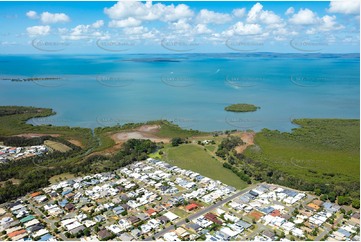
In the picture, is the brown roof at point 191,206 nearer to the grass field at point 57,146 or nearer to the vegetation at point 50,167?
the vegetation at point 50,167

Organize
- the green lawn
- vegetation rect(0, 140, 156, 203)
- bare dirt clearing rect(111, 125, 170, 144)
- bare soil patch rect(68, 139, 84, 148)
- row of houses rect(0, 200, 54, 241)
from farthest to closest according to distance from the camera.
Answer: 1. bare dirt clearing rect(111, 125, 170, 144)
2. bare soil patch rect(68, 139, 84, 148)
3. the green lawn
4. vegetation rect(0, 140, 156, 203)
5. row of houses rect(0, 200, 54, 241)

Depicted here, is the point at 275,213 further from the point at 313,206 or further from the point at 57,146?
the point at 57,146

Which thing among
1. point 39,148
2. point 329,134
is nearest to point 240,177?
point 329,134

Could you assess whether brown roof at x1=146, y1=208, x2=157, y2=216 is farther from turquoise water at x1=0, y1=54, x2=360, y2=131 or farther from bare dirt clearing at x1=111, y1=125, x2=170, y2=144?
turquoise water at x1=0, y1=54, x2=360, y2=131

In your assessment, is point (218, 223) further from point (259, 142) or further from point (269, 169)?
point (259, 142)

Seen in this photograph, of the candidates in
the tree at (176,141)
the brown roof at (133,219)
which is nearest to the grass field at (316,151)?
the tree at (176,141)

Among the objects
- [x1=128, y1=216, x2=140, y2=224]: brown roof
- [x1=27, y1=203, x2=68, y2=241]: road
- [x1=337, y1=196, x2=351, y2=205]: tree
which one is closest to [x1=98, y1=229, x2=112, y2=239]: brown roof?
[x1=128, y1=216, x2=140, y2=224]: brown roof
